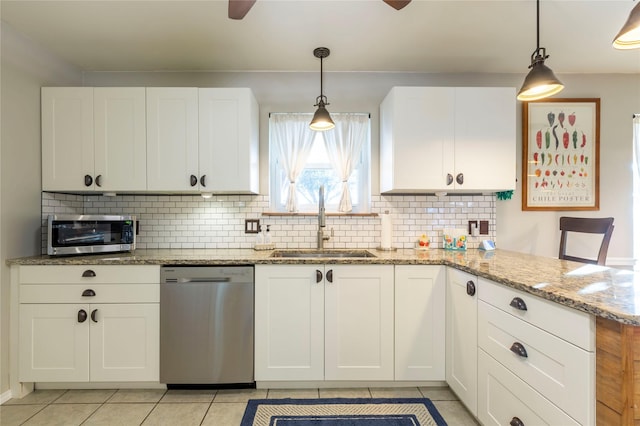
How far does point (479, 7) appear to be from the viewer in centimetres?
183

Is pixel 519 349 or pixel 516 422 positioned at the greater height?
pixel 519 349

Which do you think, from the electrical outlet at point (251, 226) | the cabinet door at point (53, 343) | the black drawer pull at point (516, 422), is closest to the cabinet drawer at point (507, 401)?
the black drawer pull at point (516, 422)

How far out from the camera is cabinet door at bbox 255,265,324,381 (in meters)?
1.98

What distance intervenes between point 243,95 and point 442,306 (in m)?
2.06

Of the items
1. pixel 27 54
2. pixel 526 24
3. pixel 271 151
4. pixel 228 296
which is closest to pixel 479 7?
pixel 526 24

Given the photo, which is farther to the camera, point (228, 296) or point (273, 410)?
point (228, 296)

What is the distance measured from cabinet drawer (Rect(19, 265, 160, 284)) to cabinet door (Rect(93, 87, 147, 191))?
62 centimetres

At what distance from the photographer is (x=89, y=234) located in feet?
6.99

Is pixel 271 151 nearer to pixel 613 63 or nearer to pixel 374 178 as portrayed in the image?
pixel 374 178

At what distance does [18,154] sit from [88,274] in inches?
38.0

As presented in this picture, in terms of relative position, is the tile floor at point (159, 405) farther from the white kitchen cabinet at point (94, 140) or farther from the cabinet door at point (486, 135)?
the cabinet door at point (486, 135)

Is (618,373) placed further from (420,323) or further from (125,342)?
(125,342)

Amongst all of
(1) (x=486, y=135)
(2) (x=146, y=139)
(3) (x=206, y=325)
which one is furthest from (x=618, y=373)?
(2) (x=146, y=139)

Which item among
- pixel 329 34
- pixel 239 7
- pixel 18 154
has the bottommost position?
pixel 18 154
